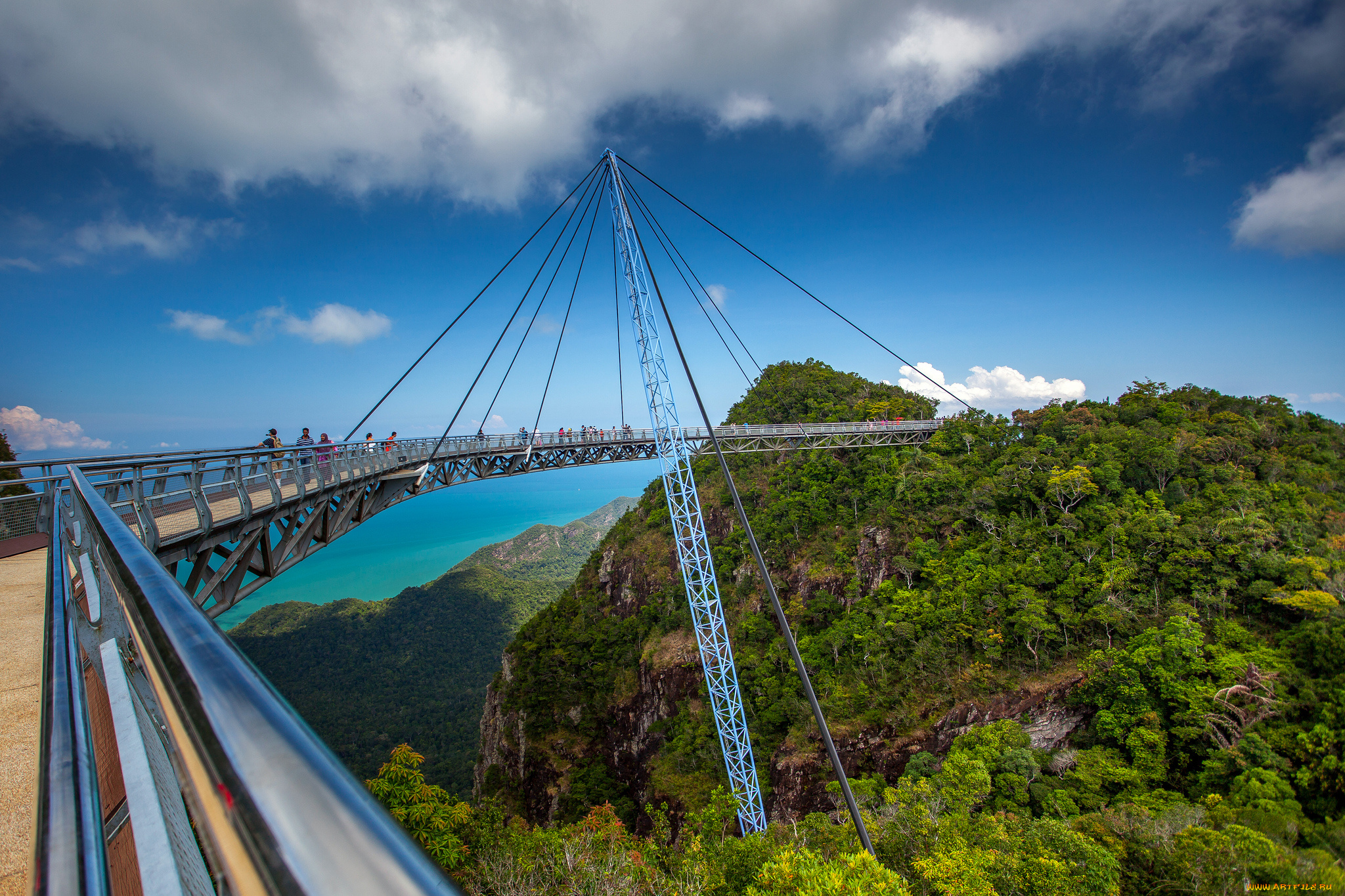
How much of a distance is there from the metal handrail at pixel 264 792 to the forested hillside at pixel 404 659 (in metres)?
46.5

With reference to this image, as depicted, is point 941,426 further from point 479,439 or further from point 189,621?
point 189,621

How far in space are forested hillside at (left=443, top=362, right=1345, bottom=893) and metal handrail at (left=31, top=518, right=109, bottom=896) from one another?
829cm

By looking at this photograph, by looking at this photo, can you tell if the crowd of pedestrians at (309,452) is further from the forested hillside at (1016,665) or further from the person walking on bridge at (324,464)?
the forested hillside at (1016,665)

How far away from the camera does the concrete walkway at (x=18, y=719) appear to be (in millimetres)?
1732

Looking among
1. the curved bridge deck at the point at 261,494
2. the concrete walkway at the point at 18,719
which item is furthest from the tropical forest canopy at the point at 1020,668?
the concrete walkway at the point at 18,719

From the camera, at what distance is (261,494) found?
8.62 meters

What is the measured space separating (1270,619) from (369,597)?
373ft

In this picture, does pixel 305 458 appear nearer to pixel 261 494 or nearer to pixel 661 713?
pixel 261 494

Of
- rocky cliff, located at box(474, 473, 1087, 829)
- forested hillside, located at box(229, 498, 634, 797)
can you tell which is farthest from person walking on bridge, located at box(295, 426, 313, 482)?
forested hillside, located at box(229, 498, 634, 797)

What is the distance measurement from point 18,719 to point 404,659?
69.7 m

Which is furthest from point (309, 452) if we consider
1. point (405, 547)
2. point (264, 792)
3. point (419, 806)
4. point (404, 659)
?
point (405, 547)

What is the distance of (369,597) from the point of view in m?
98.6

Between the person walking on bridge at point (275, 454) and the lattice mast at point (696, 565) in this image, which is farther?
the lattice mast at point (696, 565)

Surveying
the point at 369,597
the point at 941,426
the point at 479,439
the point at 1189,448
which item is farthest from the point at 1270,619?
the point at 369,597
